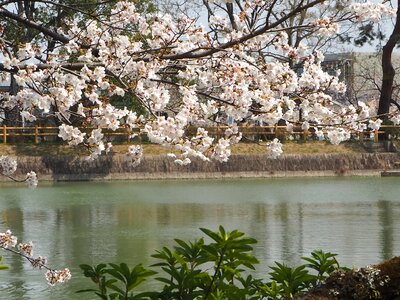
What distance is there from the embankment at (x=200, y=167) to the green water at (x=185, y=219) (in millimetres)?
662

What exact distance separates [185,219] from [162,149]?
9.20 meters

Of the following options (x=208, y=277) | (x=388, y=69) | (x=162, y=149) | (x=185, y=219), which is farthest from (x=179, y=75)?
(x=388, y=69)

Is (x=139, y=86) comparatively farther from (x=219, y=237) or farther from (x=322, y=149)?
(x=322, y=149)

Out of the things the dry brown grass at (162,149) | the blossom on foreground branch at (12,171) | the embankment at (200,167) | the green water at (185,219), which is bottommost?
the green water at (185,219)

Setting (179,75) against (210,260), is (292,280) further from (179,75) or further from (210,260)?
(179,75)

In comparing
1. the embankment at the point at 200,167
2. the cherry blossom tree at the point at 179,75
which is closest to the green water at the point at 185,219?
the embankment at the point at 200,167

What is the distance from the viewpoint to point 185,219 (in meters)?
12.4

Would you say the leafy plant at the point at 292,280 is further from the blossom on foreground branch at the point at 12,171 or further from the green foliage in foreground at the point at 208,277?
the blossom on foreground branch at the point at 12,171

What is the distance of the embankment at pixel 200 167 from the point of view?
66.4ft

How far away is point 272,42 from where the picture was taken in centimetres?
558

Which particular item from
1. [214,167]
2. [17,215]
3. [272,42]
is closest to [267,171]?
[214,167]

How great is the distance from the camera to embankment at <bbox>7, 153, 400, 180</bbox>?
20234 millimetres

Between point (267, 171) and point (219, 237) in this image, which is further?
point (267, 171)

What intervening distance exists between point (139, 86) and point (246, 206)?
967cm
